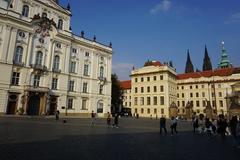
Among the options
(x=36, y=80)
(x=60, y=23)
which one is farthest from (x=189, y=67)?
(x=36, y=80)

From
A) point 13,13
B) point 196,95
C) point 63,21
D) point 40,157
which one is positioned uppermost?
point 63,21

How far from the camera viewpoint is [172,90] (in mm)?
77938

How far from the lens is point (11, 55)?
126 feet

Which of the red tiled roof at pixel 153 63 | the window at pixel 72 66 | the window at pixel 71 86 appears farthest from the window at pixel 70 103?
the red tiled roof at pixel 153 63

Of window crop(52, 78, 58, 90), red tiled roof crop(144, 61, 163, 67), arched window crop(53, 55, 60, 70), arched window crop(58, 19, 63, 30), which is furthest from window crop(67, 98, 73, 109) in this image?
red tiled roof crop(144, 61, 163, 67)

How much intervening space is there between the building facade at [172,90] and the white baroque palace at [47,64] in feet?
78.5

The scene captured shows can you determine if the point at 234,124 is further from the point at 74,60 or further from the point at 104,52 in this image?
Result: the point at 104,52

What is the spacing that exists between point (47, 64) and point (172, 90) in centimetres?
4934

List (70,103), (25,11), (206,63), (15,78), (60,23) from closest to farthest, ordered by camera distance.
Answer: (15,78)
(25,11)
(70,103)
(60,23)
(206,63)

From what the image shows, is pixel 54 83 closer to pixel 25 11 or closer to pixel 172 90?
pixel 25 11

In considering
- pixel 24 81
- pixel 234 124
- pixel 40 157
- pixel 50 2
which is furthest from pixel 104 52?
pixel 40 157

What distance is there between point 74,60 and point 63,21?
977cm

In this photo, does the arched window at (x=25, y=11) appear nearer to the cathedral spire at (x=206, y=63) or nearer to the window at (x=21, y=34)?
the window at (x=21, y=34)

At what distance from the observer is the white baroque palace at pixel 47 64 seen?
3816 centimetres
